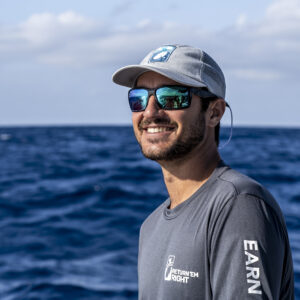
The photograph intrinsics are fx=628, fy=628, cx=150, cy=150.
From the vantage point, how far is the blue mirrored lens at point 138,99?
304 cm

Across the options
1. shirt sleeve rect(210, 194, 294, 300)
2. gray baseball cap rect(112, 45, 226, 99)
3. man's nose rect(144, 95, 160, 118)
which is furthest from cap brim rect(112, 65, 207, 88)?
shirt sleeve rect(210, 194, 294, 300)

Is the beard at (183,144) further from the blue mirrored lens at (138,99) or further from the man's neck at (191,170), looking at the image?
the blue mirrored lens at (138,99)

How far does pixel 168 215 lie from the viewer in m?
2.98

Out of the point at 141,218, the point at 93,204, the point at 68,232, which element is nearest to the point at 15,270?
the point at 68,232

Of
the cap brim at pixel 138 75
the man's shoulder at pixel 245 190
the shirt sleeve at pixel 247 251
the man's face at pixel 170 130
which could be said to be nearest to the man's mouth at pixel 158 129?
the man's face at pixel 170 130

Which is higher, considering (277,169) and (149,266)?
(149,266)

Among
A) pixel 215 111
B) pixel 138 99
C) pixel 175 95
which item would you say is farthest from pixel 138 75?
pixel 215 111

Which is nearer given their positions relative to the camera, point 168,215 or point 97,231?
point 168,215

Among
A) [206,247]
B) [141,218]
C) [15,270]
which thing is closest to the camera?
[206,247]

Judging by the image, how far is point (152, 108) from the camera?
3002 millimetres

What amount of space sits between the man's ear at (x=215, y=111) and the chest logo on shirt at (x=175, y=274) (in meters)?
0.69

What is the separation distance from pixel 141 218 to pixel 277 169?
13146 mm

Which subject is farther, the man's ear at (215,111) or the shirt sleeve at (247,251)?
the man's ear at (215,111)

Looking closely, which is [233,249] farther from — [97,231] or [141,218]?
[141,218]
